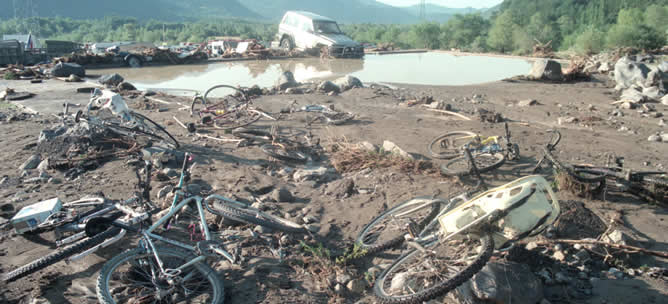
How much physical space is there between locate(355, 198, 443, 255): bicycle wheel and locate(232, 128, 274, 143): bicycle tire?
11.0ft

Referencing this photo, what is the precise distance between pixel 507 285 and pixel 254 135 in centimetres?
504

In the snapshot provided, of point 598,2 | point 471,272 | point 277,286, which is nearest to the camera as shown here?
point 471,272

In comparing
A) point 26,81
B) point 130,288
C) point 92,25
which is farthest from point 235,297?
point 92,25

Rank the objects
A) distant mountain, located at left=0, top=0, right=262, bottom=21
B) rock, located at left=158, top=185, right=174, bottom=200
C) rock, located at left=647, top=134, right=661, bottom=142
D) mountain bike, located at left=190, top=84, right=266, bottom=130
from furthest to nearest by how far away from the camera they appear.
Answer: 1. distant mountain, located at left=0, top=0, right=262, bottom=21
2. mountain bike, located at left=190, top=84, right=266, bottom=130
3. rock, located at left=647, top=134, right=661, bottom=142
4. rock, located at left=158, top=185, right=174, bottom=200

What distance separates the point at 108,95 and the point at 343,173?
12.6 feet

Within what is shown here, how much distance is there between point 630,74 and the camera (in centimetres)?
1098

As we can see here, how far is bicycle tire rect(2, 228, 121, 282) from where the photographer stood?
303cm

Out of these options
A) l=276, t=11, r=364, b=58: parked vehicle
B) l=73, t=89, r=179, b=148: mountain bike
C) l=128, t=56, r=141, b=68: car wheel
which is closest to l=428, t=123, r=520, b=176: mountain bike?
l=73, t=89, r=179, b=148: mountain bike

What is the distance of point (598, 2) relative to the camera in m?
45.5

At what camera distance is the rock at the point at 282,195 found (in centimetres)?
486

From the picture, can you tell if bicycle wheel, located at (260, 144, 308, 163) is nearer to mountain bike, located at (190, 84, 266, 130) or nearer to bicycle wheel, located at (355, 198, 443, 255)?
mountain bike, located at (190, 84, 266, 130)

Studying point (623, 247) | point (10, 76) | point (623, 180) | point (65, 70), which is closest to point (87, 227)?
point (623, 247)

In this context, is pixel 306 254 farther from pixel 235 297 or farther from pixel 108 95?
pixel 108 95

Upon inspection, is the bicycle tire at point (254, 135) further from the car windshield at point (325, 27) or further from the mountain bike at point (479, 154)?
the car windshield at point (325, 27)
